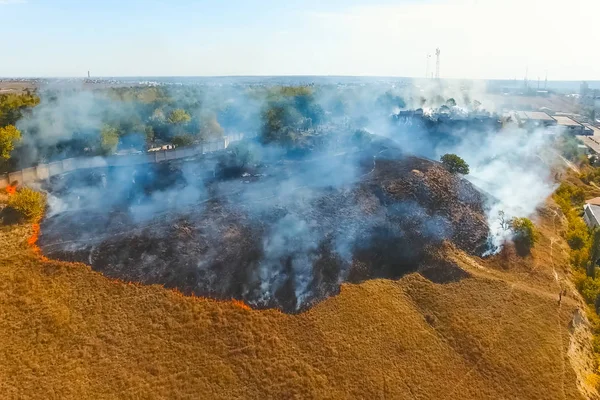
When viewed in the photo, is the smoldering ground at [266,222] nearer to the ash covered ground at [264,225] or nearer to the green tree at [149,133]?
the ash covered ground at [264,225]

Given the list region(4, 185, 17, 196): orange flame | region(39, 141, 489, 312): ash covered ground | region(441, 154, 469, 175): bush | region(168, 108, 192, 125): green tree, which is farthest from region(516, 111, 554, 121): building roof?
region(4, 185, 17, 196): orange flame

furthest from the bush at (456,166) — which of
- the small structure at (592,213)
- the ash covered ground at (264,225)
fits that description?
the small structure at (592,213)

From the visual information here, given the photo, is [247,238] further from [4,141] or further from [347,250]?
[4,141]

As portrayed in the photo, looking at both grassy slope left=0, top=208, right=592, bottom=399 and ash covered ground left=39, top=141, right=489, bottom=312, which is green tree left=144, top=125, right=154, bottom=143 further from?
grassy slope left=0, top=208, right=592, bottom=399

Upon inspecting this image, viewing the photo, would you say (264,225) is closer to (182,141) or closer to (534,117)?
(182,141)

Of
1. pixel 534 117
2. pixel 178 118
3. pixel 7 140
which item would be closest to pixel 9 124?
pixel 7 140
